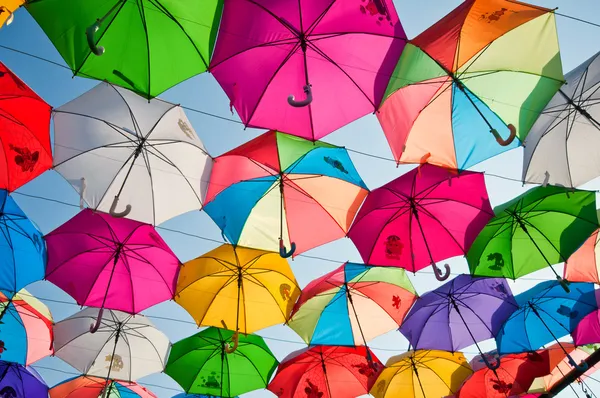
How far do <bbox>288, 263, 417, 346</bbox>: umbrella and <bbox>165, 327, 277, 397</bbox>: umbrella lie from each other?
1415 mm

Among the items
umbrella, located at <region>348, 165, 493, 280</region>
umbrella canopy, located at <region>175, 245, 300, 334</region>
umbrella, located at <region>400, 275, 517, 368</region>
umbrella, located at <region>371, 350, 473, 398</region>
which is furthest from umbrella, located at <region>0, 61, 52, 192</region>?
umbrella, located at <region>371, 350, 473, 398</region>

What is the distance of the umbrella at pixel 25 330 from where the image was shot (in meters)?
9.30

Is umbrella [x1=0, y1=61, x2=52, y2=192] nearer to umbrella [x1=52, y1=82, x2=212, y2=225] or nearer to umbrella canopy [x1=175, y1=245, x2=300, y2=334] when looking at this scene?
umbrella [x1=52, y1=82, x2=212, y2=225]

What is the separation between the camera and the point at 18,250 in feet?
26.6

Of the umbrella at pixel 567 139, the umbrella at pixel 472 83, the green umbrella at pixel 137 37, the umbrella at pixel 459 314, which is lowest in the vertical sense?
the umbrella at pixel 459 314

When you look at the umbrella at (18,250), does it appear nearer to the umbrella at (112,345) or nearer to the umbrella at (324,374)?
the umbrella at (112,345)

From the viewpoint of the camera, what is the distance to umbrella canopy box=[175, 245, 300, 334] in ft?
29.6

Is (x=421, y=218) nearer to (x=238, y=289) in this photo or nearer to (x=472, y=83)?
(x=472, y=83)

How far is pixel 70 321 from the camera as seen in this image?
9844mm

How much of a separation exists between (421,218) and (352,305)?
260 cm

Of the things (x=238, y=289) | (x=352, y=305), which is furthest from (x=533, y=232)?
(x=238, y=289)

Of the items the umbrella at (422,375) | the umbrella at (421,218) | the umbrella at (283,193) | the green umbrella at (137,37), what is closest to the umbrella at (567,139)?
the umbrella at (421,218)

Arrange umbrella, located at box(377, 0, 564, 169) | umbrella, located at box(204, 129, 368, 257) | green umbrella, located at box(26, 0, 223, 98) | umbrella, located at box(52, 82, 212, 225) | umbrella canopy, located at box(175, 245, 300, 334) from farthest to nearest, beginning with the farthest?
umbrella canopy, located at box(175, 245, 300, 334), umbrella, located at box(204, 129, 368, 257), umbrella, located at box(52, 82, 212, 225), umbrella, located at box(377, 0, 564, 169), green umbrella, located at box(26, 0, 223, 98)

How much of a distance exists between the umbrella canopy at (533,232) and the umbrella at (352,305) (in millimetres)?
1802
